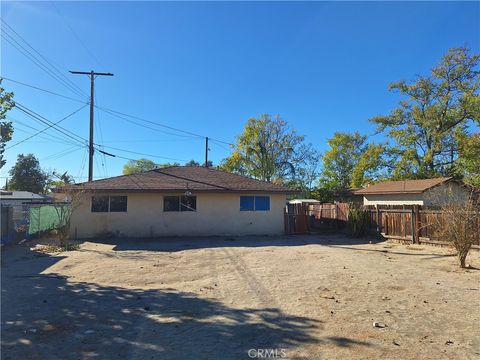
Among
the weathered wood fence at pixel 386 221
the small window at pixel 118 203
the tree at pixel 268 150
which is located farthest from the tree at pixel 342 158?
the small window at pixel 118 203

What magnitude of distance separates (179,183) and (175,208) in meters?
1.43

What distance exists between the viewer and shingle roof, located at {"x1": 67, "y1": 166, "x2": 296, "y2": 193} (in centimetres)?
1880

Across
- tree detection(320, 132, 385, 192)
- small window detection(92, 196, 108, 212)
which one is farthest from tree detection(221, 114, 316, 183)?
small window detection(92, 196, 108, 212)

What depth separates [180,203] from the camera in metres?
19.6

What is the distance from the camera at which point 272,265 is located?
10703 millimetres

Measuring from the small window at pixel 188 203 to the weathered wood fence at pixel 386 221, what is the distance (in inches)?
204

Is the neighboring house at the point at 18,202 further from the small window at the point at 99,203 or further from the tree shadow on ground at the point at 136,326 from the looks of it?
the tree shadow on ground at the point at 136,326

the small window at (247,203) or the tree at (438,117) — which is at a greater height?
the tree at (438,117)

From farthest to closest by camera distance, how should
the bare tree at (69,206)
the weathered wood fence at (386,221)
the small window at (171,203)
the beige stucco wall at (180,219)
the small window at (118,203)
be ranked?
the small window at (171,203) → the small window at (118,203) → the beige stucco wall at (180,219) → the bare tree at (69,206) → the weathered wood fence at (386,221)

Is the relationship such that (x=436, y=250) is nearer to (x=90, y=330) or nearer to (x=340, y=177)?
(x=90, y=330)

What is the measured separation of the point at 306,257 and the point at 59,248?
367 inches

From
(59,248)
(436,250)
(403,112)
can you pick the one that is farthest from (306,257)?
(403,112)

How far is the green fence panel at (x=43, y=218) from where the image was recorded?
17.2 metres

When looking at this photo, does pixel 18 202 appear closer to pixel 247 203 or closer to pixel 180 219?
pixel 180 219
